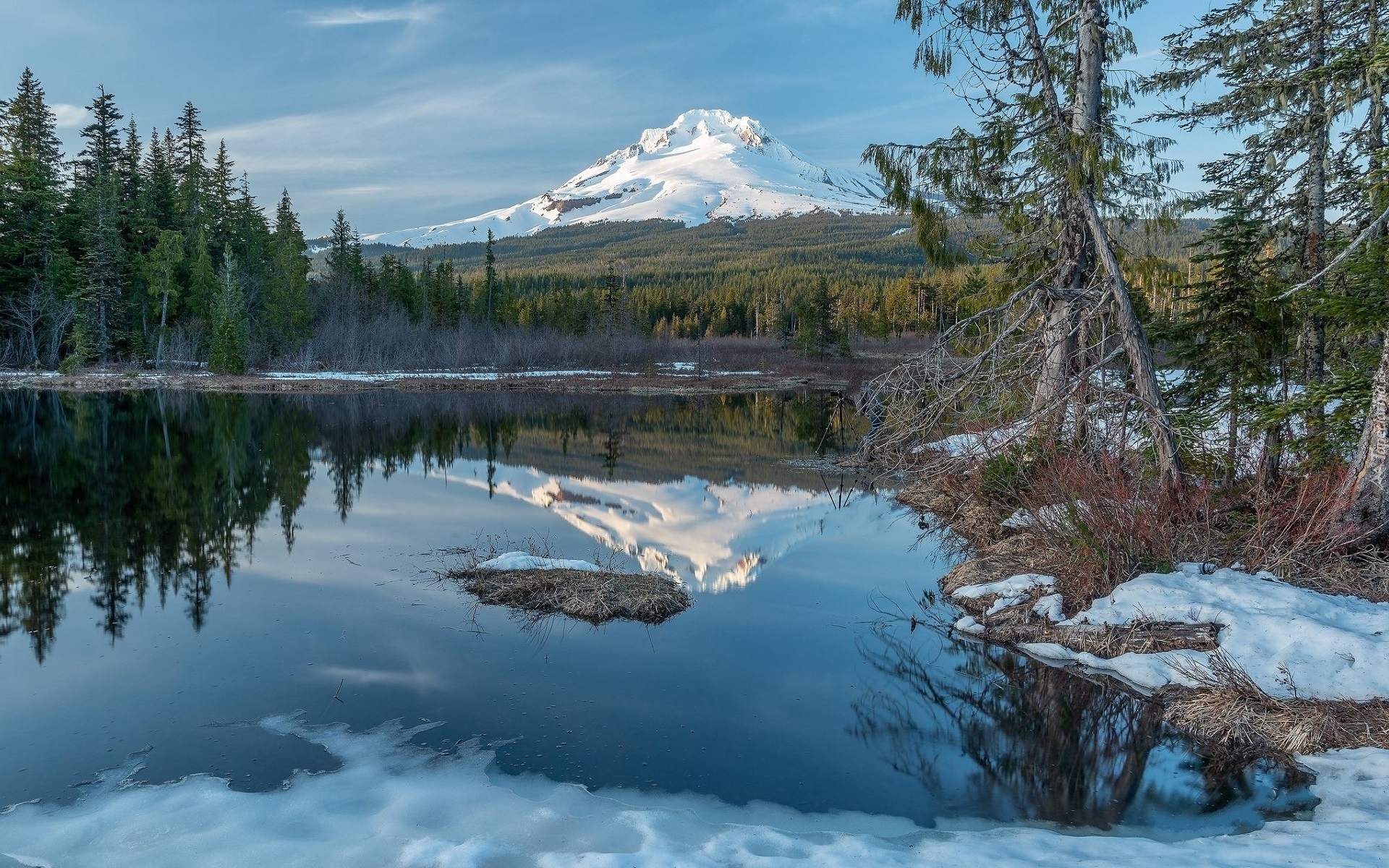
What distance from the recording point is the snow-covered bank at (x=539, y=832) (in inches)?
197

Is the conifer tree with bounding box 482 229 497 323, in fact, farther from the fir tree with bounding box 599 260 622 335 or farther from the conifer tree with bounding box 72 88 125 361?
the conifer tree with bounding box 72 88 125 361

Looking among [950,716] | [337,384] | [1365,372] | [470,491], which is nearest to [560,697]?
[950,716]

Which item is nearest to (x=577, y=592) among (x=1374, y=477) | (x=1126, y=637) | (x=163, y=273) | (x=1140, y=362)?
(x=1126, y=637)

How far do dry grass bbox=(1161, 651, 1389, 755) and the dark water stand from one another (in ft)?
0.95

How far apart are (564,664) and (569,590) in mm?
1999

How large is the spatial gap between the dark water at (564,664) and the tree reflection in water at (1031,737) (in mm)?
26

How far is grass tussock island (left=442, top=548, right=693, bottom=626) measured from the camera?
10.1m

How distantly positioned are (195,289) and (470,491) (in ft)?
151

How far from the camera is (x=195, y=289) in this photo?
2191 inches

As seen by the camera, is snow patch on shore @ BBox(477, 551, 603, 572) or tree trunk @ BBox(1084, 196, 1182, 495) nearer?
tree trunk @ BBox(1084, 196, 1182, 495)

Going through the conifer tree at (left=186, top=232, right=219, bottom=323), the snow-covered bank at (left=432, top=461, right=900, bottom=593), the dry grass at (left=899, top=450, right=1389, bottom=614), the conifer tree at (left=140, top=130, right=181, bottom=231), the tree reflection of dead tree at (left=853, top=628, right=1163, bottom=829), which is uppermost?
the conifer tree at (left=140, top=130, right=181, bottom=231)

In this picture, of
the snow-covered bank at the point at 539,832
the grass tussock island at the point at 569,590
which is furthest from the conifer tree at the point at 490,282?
the snow-covered bank at the point at 539,832

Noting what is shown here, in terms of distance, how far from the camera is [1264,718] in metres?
6.77

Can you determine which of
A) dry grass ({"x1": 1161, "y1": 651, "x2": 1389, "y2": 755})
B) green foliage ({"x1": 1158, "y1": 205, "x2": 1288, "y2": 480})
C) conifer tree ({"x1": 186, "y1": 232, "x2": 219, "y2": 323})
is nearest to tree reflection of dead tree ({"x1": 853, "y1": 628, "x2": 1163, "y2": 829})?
dry grass ({"x1": 1161, "y1": 651, "x2": 1389, "y2": 755})
